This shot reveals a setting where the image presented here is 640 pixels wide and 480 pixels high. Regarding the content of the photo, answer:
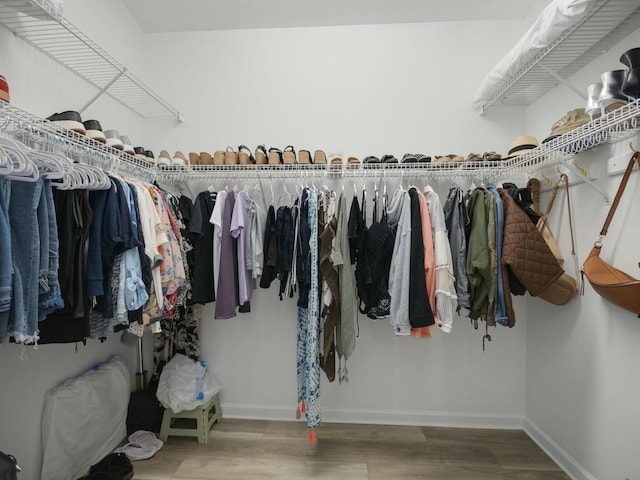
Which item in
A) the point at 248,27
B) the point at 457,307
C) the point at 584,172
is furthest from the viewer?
the point at 248,27

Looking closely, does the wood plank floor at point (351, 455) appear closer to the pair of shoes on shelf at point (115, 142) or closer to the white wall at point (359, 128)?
the white wall at point (359, 128)

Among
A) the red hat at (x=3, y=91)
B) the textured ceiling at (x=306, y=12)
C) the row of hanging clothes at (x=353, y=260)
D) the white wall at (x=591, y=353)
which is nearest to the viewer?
the red hat at (x=3, y=91)

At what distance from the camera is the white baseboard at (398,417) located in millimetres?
2258

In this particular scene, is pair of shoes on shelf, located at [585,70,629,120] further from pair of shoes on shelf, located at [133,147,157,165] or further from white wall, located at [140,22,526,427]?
pair of shoes on shelf, located at [133,147,157,165]

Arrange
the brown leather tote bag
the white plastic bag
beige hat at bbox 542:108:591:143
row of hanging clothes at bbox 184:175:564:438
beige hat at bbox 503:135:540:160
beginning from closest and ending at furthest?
the brown leather tote bag, beige hat at bbox 542:108:591:143, row of hanging clothes at bbox 184:175:564:438, beige hat at bbox 503:135:540:160, the white plastic bag

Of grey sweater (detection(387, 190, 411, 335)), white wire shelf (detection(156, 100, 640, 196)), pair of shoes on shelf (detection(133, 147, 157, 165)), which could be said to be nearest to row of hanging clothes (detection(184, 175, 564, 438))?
→ grey sweater (detection(387, 190, 411, 335))

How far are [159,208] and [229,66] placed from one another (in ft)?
4.76

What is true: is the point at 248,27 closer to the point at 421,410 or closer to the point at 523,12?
the point at 523,12

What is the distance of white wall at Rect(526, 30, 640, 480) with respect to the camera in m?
1.42

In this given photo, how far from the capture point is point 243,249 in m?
1.92

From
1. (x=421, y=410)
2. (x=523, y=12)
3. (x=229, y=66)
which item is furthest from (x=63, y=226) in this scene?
(x=523, y=12)

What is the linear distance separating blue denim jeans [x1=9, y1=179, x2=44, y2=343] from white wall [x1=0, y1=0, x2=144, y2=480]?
0.32m

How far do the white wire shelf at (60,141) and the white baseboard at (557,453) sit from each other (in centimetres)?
294

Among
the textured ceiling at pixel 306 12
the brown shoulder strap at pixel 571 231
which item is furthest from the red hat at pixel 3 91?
the brown shoulder strap at pixel 571 231
